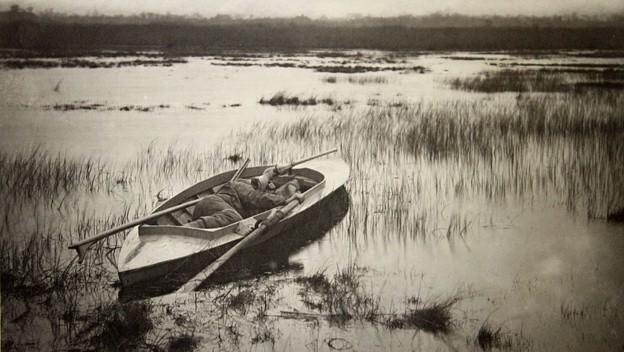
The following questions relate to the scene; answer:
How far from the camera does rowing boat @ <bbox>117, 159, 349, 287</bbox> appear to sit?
7.93 feet

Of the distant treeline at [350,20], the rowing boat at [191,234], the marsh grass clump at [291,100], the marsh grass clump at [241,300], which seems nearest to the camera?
the rowing boat at [191,234]

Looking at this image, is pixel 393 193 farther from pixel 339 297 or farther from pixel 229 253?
pixel 229 253

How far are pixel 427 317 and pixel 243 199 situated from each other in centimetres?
93

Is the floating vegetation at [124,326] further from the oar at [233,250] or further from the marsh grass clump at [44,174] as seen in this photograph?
the marsh grass clump at [44,174]

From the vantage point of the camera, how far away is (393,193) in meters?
2.74

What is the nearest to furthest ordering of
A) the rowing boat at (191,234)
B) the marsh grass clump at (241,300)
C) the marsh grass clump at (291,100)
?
the rowing boat at (191,234), the marsh grass clump at (241,300), the marsh grass clump at (291,100)

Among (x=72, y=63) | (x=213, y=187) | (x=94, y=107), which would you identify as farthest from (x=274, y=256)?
(x=72, y=63)

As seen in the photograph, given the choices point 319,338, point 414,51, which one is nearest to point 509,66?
point 414,51

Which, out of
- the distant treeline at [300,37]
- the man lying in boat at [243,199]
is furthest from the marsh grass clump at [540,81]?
the man lying in boat at [243,199]

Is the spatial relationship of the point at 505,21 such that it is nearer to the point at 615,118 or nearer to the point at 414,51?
the point at 414,51

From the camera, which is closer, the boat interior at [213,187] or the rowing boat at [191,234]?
the rowing boat at [191,234]

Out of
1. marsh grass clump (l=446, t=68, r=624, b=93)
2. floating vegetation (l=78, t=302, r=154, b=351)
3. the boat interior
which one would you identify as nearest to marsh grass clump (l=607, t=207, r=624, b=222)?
marsh grass clump (l=446, t=68, r=624, b=93)

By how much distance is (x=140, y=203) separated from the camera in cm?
272

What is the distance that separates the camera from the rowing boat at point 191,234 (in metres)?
2.42
